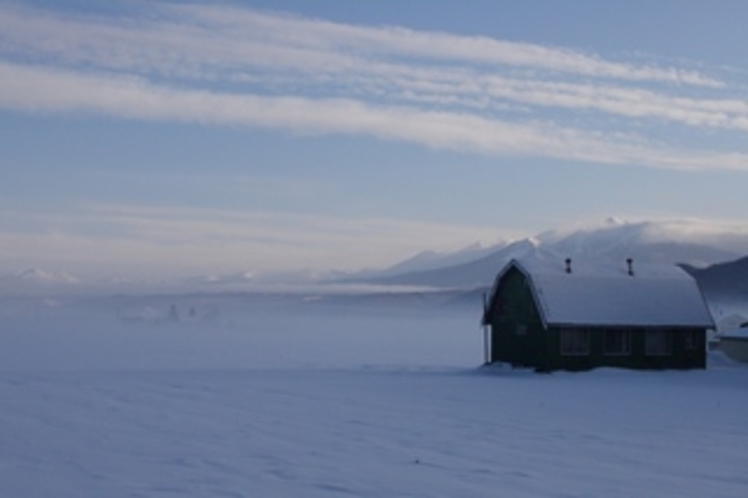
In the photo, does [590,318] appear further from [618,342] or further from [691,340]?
[691,340]

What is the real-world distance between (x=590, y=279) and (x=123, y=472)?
114 ft

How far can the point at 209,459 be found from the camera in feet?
58.5

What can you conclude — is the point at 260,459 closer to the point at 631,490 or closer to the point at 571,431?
the point at 631,490

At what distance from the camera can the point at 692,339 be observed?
4825 cm

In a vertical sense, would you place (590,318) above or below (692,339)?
above

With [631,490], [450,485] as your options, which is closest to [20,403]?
[450,485]

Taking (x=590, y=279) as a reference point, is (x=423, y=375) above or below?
below

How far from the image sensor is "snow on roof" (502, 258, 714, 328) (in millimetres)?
46219

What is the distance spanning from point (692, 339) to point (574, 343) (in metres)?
6.02

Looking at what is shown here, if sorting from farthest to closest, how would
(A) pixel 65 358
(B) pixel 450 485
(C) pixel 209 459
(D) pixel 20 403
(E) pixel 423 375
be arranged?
(A) pixel 65 358, (E) pixel 423 375, (D) pixel 20 403, (C) pixel 209 459, (B) pixel 450 485

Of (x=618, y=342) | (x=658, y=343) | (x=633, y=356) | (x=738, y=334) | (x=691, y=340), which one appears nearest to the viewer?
(x=618, y=342)

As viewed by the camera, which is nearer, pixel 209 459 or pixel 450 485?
pixel 450 485

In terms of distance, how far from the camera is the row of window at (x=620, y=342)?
45969mm

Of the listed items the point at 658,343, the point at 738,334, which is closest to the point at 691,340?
the point at 658,343
